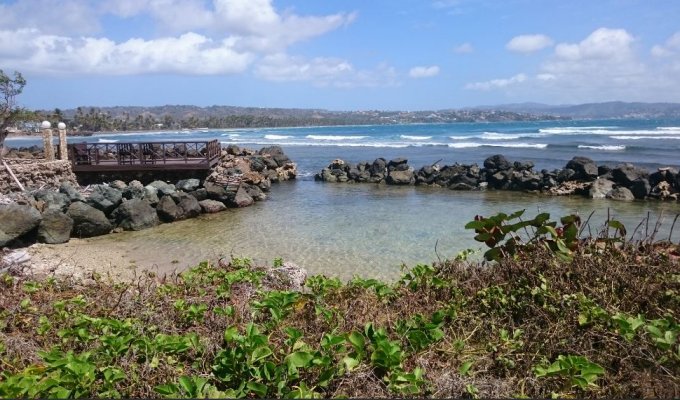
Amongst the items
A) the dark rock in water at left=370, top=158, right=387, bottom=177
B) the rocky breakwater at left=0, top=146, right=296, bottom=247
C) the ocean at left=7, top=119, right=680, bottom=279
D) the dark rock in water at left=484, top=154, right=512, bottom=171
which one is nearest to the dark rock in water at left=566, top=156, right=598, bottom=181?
the ocean at left=7, top=119, right=680, bottom=279

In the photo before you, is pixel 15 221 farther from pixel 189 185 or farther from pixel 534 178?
pixel 534 178

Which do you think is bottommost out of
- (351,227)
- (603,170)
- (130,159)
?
(351,227)

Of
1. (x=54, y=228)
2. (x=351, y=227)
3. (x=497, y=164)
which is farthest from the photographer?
(x=497, y=164)

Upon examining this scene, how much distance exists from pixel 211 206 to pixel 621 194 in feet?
49.0

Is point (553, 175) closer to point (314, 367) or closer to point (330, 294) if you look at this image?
point (330, 294)

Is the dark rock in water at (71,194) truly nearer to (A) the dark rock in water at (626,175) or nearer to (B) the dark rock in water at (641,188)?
(B) the dark rock in water at (641,188)

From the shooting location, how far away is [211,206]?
16.9 m

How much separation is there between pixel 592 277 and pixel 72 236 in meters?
13.0

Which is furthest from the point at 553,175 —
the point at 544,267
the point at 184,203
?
the point at 544,267

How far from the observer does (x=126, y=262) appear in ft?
35.2

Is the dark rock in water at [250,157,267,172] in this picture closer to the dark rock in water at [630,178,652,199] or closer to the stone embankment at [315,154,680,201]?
the stone embankment at [315,154,680,201]

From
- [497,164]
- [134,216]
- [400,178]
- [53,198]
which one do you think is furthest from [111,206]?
[497,164]

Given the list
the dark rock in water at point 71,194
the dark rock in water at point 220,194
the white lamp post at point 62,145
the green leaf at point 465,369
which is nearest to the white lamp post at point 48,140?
the white lamp post at point 62,145

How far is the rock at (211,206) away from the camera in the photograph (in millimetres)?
16812
